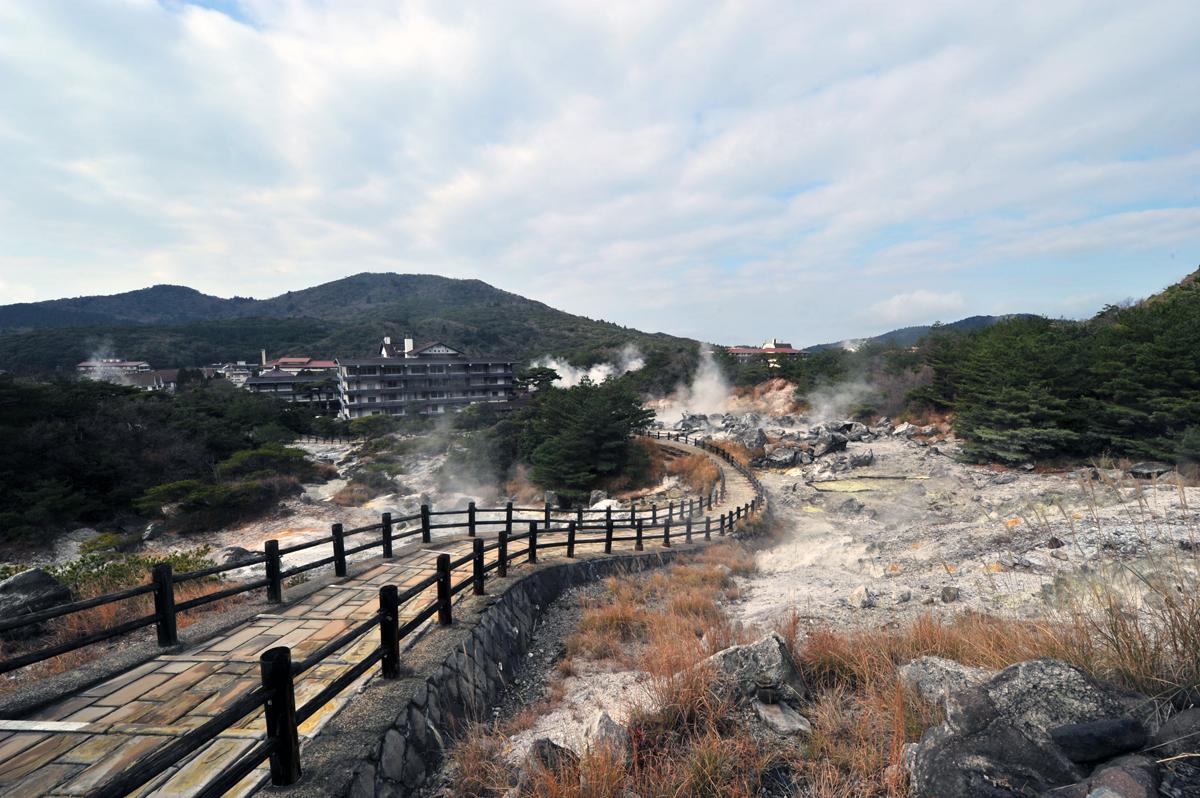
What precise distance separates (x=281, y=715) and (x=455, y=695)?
8.05ft

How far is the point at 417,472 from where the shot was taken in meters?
41.3

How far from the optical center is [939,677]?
3.96 metres

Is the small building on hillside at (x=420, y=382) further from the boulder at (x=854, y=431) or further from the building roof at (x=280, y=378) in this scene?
the boulder at (x=854, y=431)

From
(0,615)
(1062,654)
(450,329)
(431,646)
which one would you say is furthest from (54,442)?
(450,329)

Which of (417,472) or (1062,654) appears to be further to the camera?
(417,472)

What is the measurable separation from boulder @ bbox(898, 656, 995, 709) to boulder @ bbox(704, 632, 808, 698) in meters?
0.98

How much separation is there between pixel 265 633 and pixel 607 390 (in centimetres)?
3298

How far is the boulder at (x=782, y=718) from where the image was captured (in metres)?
4.26

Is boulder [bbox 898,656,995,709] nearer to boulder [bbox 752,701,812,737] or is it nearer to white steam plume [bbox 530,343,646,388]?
boulder [bbox 752,701,812,737]

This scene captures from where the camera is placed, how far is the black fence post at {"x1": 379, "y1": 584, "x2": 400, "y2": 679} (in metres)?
4.83

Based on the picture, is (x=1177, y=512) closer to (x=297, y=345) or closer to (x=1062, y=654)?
(x=1062, y=654)

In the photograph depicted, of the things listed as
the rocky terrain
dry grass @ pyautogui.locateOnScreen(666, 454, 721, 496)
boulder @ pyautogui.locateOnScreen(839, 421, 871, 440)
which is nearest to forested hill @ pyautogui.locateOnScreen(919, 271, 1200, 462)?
the rocky terrain

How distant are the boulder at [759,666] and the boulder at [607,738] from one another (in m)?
1.27

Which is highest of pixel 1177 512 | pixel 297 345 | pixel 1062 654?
pixel 297 345
